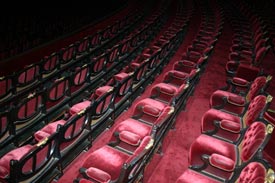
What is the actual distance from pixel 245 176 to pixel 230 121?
0.55 meters

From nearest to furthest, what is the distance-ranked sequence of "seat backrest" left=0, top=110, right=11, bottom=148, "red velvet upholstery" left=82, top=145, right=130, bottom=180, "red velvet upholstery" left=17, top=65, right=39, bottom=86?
1. "red velvet upholstery" left=82, top=145, right=130, bottom=180
2. "seat backrest" left=0, top=110, right=11, bottom=148
3. "red velvet upholstery" left=17, top=65, right=39, bottom=86

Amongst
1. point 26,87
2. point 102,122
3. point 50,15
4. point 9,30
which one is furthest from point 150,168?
point 50,15

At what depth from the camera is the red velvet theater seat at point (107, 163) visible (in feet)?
4.11

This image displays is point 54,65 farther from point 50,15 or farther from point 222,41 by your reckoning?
point 222,41

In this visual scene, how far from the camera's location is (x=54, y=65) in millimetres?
3061

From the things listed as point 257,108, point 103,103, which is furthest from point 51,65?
point 257,108

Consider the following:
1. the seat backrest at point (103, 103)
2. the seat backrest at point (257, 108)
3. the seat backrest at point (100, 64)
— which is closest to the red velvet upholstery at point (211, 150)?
the seat backrest at point (257, 108)

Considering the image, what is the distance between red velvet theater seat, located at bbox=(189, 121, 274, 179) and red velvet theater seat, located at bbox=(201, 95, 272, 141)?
8 cm

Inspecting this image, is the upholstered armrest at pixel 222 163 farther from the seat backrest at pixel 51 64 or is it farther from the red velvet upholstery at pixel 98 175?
the seat backrest at pixel 51 64

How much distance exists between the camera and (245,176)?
1212mm

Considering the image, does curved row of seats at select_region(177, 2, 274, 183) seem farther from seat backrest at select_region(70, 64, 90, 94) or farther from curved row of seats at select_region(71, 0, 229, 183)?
seat backrest at select_region(70, 64, 90, 94)

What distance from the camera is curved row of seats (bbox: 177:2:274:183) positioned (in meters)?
1.25

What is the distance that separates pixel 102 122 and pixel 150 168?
47 cm

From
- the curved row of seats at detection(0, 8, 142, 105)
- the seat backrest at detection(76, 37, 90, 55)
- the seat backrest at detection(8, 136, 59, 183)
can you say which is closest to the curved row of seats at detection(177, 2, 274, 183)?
the seat backrest at detection(8, 136, 59, 183)
